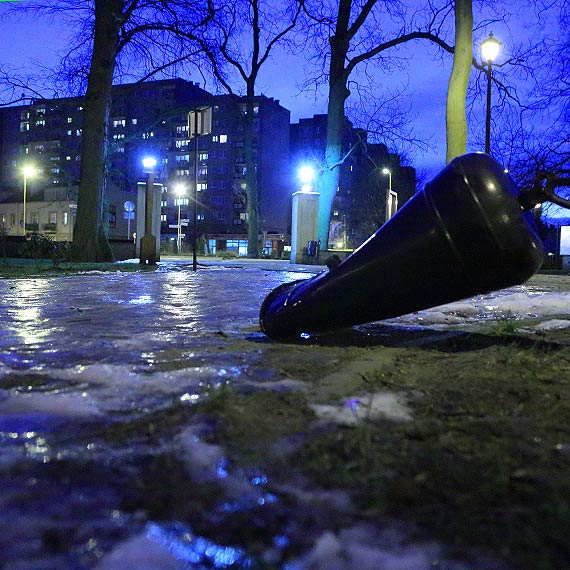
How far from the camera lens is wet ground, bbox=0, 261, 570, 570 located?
1.15 m

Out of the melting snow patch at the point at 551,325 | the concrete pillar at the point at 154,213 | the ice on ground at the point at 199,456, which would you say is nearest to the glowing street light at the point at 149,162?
the concrete pillar at the point at 154,213

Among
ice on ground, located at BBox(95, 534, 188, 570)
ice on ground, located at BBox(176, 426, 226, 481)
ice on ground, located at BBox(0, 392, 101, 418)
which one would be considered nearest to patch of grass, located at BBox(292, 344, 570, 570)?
ice on ground, located at BBox(176, 426, 226, 481)

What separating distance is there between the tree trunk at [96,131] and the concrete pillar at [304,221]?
30.5 ft

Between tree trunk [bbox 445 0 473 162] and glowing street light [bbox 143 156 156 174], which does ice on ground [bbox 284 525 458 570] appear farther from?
glowing street light [bbox 143 156 156 174]

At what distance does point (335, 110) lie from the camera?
73.4 ft

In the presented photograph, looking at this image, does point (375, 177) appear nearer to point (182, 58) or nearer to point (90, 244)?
point (182, 58)

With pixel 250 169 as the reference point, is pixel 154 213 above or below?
below

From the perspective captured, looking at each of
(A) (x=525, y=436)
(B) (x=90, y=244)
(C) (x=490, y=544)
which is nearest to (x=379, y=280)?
(A) (x=525, y=436)

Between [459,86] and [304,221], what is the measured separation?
47.1ft

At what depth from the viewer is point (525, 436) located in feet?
5.82

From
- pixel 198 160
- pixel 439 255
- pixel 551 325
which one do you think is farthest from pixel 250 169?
pixel 198 160

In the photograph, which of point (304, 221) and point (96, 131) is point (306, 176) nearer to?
point (304, 221)

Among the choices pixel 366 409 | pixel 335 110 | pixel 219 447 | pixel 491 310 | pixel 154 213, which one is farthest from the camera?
pixel 335 110

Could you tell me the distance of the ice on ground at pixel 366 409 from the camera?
1.96m
